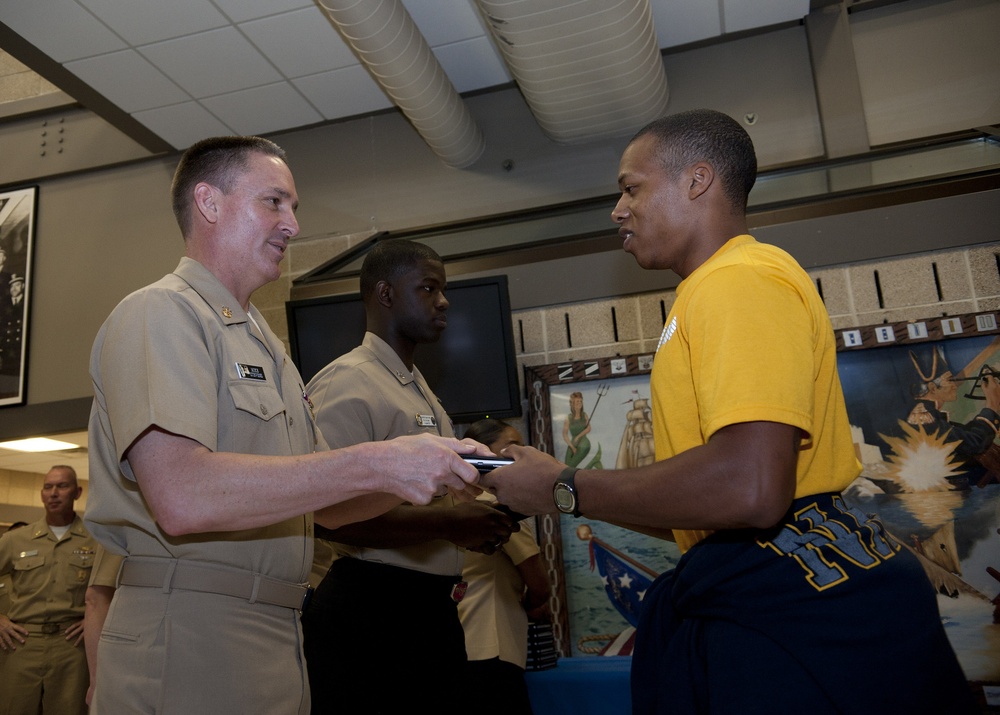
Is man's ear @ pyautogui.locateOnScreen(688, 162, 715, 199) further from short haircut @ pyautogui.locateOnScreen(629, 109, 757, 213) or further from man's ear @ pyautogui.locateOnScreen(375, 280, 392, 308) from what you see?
man's ear @ pyautogui.locateOnScreen(375, 280, 392, 308)

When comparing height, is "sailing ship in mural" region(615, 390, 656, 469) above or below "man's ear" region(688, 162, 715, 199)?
below

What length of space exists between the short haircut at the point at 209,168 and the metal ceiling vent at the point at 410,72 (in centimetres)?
217

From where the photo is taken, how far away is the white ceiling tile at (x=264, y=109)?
17.0ft

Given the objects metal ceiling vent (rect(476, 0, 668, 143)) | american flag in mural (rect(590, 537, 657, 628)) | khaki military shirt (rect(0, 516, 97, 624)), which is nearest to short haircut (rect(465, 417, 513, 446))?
american flag in mural (rect(590, 537, 657, 628))

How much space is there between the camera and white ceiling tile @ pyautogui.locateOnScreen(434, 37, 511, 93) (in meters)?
4.88

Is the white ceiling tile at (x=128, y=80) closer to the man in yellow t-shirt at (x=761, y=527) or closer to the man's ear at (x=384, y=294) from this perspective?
the man's ear at (x=384, y=294)

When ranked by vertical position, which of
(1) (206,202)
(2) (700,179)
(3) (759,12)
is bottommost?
(2) (700,179)

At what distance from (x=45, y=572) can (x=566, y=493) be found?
494 cm

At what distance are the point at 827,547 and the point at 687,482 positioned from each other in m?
0.24

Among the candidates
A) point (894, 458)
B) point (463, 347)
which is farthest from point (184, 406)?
point (894, 458)

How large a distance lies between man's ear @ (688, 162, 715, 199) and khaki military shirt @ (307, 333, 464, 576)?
1.16m

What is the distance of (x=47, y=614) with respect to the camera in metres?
5.03

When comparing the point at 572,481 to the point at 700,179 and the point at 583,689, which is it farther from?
the point at 583,689

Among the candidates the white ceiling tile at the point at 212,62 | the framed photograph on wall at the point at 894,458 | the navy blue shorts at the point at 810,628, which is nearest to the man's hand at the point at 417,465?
the navy blue shorts at the point at 810,628
